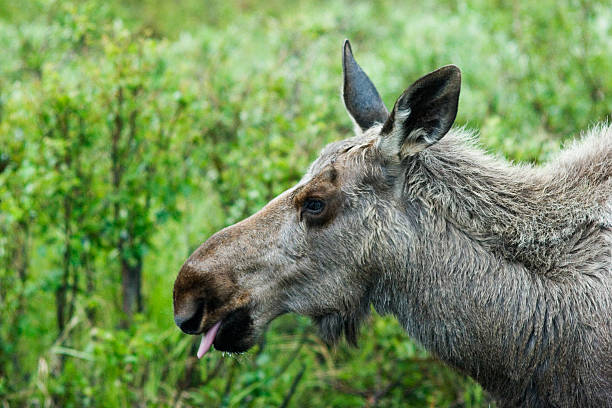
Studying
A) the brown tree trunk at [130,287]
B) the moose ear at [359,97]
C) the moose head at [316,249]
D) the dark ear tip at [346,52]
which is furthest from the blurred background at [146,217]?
the moose head at [316,249]

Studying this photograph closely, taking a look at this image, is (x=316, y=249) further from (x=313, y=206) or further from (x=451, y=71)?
(x=451, y=71)

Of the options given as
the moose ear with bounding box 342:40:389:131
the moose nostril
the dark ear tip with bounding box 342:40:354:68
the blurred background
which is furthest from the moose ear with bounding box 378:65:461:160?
the moose nostril

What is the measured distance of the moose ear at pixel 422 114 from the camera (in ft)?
11.1

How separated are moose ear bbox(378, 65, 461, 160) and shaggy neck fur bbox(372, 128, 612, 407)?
0.48ft

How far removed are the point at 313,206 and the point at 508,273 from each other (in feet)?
3.35

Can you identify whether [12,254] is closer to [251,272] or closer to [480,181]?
[251,272]

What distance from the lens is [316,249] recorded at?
11.9ft

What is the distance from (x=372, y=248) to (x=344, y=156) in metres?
0.50

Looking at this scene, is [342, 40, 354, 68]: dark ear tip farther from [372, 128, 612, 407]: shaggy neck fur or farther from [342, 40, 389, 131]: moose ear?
[372, 128, 612, 407]: shaggy neck fur

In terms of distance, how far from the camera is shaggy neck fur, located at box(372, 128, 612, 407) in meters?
3.37

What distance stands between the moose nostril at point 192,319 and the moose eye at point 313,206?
707 mm

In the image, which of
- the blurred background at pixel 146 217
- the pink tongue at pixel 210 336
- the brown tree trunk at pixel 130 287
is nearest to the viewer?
the pink tongue at pixel 210 336

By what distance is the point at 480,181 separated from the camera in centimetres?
366

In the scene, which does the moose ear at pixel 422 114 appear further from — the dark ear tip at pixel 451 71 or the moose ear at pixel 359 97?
the moose ear at pixel 359 97
